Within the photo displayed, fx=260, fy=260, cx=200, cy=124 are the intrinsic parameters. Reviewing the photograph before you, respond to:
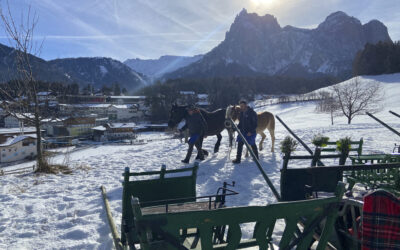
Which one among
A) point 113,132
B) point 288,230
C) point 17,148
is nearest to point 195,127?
Result: point 288,230

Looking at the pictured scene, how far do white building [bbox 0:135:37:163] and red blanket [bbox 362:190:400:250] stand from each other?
127ft

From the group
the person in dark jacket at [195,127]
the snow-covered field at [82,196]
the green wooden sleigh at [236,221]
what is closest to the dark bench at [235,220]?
the green wooden sleigh at [236,221]

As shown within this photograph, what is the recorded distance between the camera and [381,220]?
6.38ft

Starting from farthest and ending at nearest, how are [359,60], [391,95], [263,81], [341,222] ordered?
[263,81] < [359,60] < [391,95] < [341,222]

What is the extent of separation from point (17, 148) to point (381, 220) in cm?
3984

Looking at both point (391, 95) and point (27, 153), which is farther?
point (391, 95)

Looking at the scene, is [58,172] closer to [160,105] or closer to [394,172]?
[394,172]

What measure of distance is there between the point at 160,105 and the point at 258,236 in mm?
75856

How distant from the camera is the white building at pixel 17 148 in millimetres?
32000

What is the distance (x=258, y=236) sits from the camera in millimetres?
1896

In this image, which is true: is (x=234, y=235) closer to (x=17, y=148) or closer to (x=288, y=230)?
(x=288, y=230)

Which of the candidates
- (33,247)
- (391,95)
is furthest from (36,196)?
(391,95)

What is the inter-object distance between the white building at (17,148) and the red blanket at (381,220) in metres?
38.6

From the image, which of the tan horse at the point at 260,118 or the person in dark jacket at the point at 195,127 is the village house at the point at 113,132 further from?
the person in dark jacket at the point at 195,127
